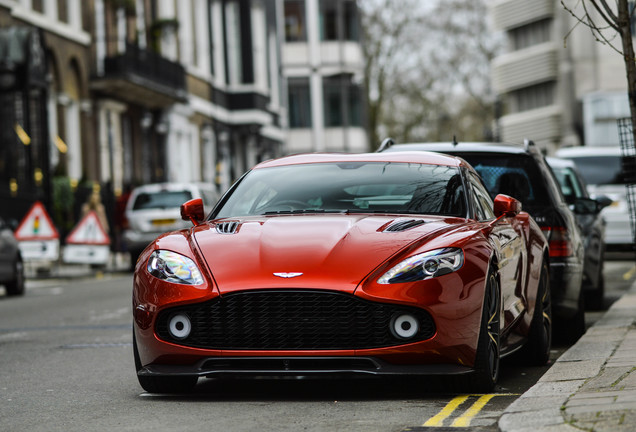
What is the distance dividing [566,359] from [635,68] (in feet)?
11.5

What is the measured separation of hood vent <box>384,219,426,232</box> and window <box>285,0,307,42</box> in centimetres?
6764

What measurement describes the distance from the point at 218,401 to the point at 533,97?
60.2 m

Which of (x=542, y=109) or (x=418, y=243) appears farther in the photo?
(x=542, y=109)

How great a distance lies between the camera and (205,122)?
53.8m

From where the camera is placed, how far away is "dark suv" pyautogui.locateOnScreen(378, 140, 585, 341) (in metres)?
10.7

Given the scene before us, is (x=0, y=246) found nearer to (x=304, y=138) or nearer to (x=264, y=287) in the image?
(x=264, y=287)

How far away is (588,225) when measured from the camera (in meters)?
14.1

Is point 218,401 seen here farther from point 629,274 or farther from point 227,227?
point 629,274

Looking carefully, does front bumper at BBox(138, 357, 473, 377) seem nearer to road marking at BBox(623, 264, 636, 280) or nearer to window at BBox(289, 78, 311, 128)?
road marking at BBox(623, 264, 636, 280)

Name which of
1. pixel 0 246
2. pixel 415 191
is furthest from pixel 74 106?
pixel 415 191

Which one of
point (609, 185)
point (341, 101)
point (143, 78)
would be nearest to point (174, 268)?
point (609, 185)

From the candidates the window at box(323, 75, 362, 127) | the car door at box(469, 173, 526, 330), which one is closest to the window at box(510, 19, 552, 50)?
the window at box(323, 75, 362, 127)

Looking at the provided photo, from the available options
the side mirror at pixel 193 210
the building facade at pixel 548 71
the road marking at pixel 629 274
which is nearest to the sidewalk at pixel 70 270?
A: the road marking at pixel 629 274

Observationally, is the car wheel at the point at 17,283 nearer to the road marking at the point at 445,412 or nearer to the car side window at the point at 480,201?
the car side window at the point at 480,201
